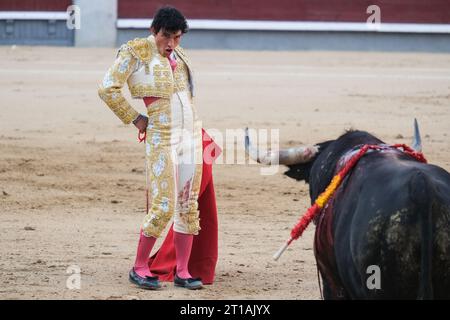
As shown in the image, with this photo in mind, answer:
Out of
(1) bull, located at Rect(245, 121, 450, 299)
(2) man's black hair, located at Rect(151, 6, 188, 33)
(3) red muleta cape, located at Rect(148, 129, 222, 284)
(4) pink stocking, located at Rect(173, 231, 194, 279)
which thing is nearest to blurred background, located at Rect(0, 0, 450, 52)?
(3) red muleta cape, located at Rect(148, 129, 222, 284)

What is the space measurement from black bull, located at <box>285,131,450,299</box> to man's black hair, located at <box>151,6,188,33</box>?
1.05 m

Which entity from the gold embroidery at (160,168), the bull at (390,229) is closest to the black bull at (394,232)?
the bull at (390,229)

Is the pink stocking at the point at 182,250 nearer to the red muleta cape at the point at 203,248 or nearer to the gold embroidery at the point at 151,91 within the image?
the red muleta cape at the point at 203,248

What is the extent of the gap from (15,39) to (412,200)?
37.8 ft

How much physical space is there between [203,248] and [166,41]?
0.94 metres

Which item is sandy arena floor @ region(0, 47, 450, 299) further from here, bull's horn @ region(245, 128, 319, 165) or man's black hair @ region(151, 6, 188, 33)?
man's black hair @ region(151, 6, 188, 33)

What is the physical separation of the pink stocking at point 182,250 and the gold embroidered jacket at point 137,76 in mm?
509

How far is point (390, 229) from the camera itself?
2.96m

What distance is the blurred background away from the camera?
14.1 meters

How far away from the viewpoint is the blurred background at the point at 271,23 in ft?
46.4

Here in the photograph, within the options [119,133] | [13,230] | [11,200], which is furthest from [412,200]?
[119,133]

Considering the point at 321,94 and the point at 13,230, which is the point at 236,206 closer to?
the point at 13,230

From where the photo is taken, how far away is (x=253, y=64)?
12.2 metres

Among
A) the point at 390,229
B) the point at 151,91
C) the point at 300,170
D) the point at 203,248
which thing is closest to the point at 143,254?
the point at 203,248
